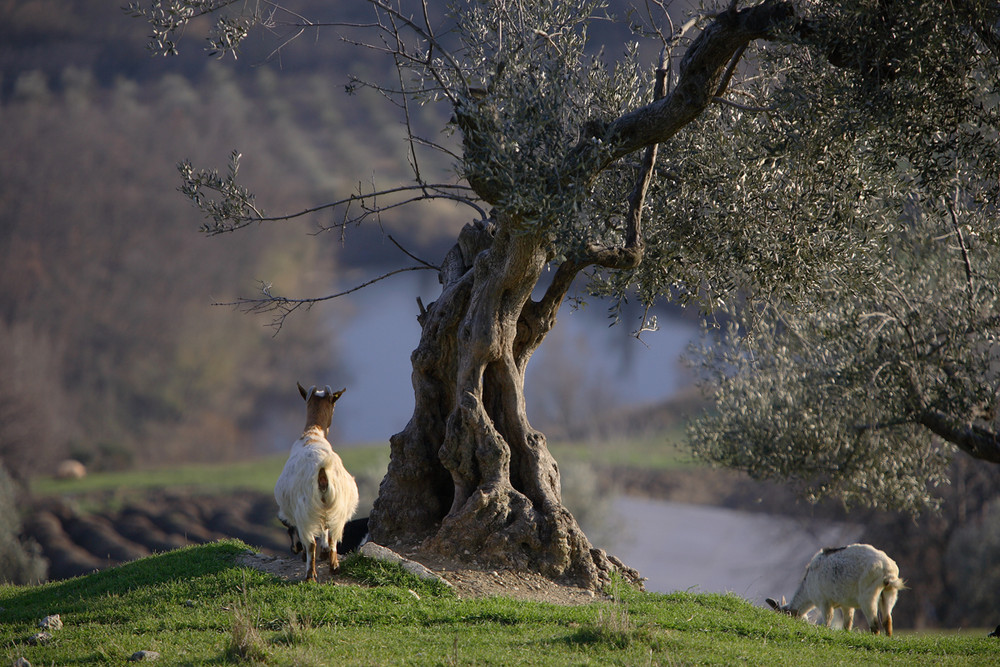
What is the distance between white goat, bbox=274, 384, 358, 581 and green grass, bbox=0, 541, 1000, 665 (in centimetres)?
45

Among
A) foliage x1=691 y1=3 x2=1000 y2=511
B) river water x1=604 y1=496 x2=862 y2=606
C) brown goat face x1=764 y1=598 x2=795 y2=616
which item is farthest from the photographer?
river water x1=604 y1=496 x2=862 y2=606

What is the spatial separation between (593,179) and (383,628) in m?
4.95

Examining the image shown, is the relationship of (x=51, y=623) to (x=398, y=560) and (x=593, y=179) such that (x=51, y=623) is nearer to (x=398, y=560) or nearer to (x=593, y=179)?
(x=398, y=560)

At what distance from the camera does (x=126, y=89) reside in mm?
55812

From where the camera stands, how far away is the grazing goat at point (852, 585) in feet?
37.2

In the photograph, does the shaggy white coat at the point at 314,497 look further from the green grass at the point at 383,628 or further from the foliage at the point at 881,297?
the foliage at the point at 881,297

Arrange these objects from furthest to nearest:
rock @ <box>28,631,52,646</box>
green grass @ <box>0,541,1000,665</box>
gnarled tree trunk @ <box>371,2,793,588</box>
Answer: gnarled tree trunk @ <box>371,2,793,588</box>
rock @ <box>28,631,52,646</box>
green grass @ <box>0,541,1000,665</box>

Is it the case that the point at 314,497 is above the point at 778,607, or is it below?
above

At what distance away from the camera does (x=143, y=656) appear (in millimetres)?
6422

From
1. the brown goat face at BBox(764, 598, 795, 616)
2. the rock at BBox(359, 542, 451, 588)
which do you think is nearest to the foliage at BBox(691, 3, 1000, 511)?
the brown goat face at BBox(764, 598, 795, 616)

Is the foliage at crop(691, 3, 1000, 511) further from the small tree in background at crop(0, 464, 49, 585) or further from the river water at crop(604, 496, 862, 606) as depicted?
the small tree in background at crop(0, 464, 49, 585)

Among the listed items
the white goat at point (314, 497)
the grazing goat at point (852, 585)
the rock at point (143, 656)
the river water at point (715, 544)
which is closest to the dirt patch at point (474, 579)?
the white goat at point (314, 497)

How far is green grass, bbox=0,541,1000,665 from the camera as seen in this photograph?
6.54 m

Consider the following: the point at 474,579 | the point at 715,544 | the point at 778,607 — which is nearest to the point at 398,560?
the point at 474,579
